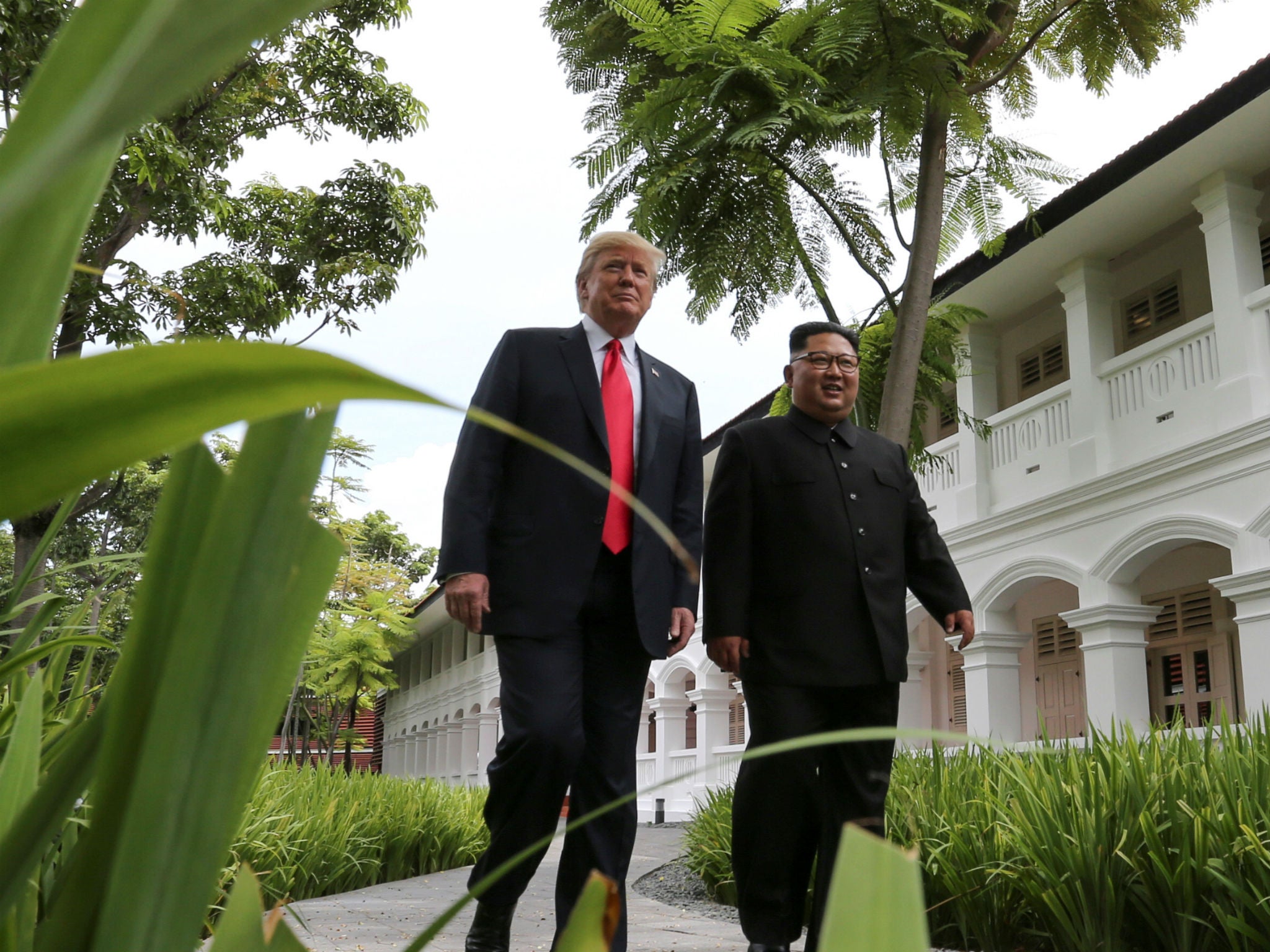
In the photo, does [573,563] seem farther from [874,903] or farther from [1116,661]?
[1116,661]

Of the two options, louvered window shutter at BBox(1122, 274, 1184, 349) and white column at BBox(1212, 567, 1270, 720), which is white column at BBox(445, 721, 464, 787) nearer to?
louvered window shutter at BBox(1122, 274, 1184, 349)

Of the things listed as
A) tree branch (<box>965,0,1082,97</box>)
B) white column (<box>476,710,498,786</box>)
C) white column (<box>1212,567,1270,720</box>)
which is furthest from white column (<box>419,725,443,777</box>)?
tree branch (<box>965,0,1082,97</box>)

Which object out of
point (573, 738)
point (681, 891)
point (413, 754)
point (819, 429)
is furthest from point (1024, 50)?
point (413, 754)

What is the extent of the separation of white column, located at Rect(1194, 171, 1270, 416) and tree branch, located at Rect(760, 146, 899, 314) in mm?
3805

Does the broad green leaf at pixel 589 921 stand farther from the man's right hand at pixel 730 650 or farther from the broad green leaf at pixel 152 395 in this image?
the man's right hand at pixel 730 650

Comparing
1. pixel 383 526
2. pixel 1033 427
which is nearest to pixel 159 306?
pixel 1033 427

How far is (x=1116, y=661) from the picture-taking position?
37.8 feet

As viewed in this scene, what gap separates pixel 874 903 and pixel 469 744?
3435 cm

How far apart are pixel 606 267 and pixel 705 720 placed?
16634mm

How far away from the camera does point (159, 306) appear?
36.4 ft

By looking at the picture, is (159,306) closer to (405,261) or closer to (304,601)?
(405,261)

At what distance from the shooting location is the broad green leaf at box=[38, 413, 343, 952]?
337mm

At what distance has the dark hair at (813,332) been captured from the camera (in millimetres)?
3400

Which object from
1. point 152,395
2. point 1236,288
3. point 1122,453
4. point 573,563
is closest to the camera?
point 152,395
